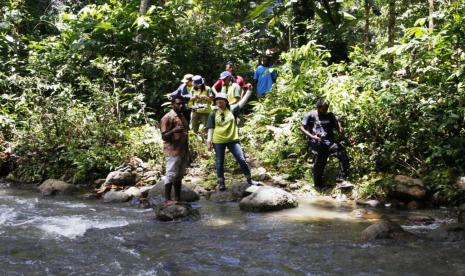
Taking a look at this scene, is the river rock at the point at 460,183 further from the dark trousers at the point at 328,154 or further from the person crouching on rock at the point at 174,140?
the person crouching on rock at the point at 174,140

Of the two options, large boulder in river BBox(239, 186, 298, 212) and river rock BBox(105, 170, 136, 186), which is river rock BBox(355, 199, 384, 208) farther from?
river rock BBox(105, 170, 136, 186)

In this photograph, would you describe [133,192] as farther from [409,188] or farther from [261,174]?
[409,188]

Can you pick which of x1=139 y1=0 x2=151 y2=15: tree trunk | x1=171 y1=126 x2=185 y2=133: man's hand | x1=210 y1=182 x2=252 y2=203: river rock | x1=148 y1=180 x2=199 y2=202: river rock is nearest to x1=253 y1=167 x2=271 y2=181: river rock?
x1=210 y1=182 x2=252 y2=203: river rock

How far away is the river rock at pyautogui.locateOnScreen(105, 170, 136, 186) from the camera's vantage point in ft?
34.3

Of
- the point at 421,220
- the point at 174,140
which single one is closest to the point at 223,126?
the point at 174,140

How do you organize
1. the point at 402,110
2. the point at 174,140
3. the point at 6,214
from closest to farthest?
the point at 174,140 < the point at 6,214 < the point at 402,110

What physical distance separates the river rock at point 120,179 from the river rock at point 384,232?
218 inches

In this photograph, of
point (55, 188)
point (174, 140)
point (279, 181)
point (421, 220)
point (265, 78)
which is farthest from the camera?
point (265, 78)

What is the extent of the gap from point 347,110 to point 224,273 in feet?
18.4

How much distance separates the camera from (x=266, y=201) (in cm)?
841

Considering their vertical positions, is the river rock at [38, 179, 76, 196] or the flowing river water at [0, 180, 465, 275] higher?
the river rock at [38, 179, 76, 196]

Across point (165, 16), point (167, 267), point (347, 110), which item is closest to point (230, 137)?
point (347, 110)

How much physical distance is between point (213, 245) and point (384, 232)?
7.27 feet

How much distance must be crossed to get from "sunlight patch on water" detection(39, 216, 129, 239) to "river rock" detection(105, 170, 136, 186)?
2298mm
